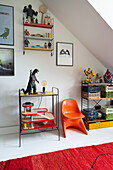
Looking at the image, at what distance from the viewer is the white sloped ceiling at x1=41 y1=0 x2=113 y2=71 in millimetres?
1901

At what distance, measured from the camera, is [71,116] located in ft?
7.34

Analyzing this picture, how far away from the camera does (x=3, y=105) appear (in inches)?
89.5

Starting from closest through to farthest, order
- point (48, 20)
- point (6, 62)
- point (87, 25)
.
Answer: point (87, 25)
point (6, 62)
point (48, 20)

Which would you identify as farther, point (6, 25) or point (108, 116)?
point (108, 116)

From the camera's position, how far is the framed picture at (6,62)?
2.22 meters

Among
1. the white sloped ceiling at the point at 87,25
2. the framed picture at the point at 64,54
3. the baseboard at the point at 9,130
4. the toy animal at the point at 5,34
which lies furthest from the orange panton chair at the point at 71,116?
the toy animal at the point at 5,34

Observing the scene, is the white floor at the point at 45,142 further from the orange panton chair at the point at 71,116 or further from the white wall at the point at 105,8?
the white wall at the point at 105,8

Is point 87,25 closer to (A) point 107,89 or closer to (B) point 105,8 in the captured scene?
(B) point 105,8

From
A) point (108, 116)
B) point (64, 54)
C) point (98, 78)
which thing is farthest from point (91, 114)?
point (64, 54)

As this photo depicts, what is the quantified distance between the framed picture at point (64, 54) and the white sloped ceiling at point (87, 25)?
1.03 ft

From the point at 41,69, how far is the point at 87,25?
46.6 inches

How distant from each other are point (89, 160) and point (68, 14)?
7.82 ft

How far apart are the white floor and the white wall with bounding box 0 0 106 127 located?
462 millimetres

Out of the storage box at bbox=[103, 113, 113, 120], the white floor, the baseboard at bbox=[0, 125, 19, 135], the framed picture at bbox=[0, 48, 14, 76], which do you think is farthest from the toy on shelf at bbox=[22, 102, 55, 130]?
the storage box at bbox=[103, 113, 113, 120]
